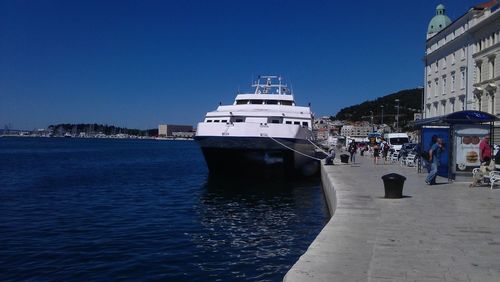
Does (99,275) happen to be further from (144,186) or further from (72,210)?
(144,186)

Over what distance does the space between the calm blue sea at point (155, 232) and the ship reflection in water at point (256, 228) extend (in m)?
0.02

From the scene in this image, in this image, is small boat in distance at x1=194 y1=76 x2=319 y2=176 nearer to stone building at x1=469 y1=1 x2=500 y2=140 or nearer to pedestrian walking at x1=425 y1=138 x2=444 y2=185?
pedestrian walking at x1=425 y1=138 x2=444 y2=185

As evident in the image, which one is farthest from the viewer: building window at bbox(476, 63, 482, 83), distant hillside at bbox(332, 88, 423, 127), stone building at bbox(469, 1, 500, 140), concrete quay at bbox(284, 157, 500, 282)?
distant hillside at bbox(332, 88, 423, 127)

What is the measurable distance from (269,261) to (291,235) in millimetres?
3045

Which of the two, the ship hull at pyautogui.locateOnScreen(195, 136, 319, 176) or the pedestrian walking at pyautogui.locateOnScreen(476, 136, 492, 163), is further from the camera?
the ship hull at pyautogui.locateOnScreen(195, 136, 319, 176)

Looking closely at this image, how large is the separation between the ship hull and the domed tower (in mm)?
61766

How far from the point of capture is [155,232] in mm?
13961

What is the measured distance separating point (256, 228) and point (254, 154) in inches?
573

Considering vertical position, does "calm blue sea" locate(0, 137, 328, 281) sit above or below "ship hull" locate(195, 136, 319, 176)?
below

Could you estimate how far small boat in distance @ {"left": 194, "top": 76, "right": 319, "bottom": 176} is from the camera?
28250 mm

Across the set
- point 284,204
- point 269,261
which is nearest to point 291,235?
point 269,261

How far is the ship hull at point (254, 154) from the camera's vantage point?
28375mm

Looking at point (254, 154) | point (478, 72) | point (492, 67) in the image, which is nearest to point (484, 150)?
point (254, 154)

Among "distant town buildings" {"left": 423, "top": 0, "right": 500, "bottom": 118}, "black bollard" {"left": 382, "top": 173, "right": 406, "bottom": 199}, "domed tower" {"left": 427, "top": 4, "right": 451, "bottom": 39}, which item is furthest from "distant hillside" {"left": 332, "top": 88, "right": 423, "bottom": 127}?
"black bollard" {"left": 382, "top": 173, "right": 406, "bottom": 199}
